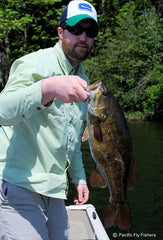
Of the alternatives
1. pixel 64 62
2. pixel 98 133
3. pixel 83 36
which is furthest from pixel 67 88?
pixel 83 36

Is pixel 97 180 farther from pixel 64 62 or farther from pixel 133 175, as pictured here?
pixel 64 62

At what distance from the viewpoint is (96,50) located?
100ft

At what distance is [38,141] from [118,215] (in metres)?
0.81

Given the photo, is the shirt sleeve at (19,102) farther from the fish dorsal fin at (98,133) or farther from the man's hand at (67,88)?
the fish dorsal fin at (98,133)

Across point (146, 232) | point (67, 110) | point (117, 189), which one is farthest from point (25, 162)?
point (146, 232)

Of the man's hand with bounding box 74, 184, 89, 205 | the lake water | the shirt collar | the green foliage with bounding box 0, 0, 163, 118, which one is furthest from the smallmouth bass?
the green foliage with bounding box 0, 0, 163, 118

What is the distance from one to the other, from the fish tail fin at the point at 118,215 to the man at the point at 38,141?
47 cm

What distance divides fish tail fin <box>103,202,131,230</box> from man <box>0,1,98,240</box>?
47 centimetres

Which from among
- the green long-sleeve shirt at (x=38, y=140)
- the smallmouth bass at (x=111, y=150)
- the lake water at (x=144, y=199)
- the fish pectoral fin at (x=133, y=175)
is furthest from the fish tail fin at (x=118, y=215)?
the lake water at (x=144, y=199)

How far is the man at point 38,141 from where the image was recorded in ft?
6.97

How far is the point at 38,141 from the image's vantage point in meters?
2.26

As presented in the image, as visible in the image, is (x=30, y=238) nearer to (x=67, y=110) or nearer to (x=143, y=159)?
A: (x=67, y=110)

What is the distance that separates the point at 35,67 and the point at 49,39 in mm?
29097

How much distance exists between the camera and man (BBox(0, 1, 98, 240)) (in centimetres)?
212
